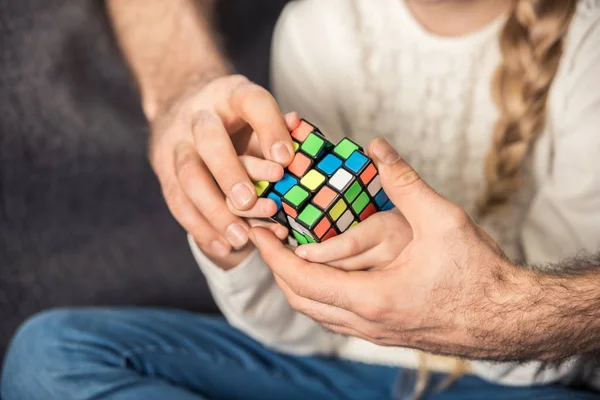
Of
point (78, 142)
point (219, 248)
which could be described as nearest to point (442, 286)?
point (219, 248)

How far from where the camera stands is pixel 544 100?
895 millimetres

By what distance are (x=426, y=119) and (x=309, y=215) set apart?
0.44 meters

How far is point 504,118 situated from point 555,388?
1.38ft

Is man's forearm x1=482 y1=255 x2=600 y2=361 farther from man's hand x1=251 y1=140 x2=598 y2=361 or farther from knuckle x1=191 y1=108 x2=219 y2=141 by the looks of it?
knuckle x1=191 y1=108 x2=219 y2=141

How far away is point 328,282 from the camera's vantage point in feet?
2.30

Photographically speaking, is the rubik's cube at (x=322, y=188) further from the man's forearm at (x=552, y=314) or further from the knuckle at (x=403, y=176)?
the man's forearm at (x=552, y=314)

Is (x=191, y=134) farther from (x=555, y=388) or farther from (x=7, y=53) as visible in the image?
(x=7, y=53)

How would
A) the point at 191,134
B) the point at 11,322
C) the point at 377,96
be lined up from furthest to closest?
the point at 11,322, the point at 377,96, the point at 191,134

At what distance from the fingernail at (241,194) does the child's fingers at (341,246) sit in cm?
8

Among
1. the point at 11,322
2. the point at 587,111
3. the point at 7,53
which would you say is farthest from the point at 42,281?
the point at 587,111

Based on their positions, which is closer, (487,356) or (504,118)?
(487,356)

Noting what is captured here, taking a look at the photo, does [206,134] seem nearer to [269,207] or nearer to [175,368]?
[269,207]

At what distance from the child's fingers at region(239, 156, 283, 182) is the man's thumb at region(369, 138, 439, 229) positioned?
0.37ft

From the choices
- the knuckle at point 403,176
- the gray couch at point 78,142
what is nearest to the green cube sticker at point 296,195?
the knuckle at point 403,176
